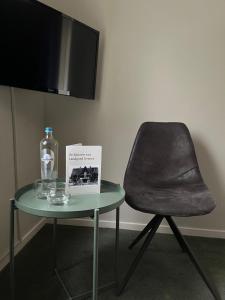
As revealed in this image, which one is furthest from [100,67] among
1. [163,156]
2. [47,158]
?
[47,158]

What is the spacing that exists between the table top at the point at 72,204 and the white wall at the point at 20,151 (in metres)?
0.42

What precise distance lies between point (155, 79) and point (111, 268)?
1.42 metres

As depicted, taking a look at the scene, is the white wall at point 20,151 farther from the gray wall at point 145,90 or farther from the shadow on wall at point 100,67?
the shadow on wall at point 100,67

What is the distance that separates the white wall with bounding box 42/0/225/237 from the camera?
2002 mm

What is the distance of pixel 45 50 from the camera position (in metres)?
1.61

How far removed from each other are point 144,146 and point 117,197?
2.40 ft

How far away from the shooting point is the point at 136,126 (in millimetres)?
2160

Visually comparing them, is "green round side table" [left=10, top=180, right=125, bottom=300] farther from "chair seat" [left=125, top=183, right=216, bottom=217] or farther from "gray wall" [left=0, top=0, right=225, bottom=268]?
"gray wall" [left=0, top=0, right=225, bottom=268]

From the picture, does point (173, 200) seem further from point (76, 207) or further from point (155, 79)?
point (155, 79)

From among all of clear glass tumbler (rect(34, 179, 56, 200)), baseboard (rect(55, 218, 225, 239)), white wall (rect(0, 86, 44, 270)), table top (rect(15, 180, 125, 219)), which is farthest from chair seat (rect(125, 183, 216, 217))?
white wall (rect(0, 86, 44, 270))

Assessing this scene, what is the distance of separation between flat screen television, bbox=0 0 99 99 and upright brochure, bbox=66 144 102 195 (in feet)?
1.79

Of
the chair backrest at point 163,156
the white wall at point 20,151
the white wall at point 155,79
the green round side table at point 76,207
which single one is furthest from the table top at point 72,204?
the white wall at point 155,79

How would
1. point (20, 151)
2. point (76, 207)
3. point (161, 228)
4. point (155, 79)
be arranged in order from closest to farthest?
point (76, 207) < point (20, 151) < point (155, 79) < point (161, 228)

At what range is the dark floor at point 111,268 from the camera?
1516 mm
